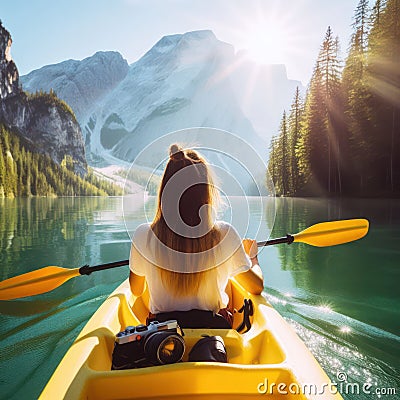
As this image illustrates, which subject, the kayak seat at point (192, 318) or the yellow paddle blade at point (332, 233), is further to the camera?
the yellow paddle blade at point (332, 233)

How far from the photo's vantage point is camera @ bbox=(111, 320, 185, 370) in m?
1.95

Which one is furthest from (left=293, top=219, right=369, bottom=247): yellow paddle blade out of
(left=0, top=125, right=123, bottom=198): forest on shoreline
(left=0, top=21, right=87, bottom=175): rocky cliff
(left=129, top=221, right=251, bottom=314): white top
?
(left=0, top=21, right=87, bottom=175): rocky cliff

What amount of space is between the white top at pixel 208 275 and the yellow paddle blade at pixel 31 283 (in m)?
2.12

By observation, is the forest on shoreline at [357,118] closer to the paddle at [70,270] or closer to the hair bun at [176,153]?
the paddle at [70,270]

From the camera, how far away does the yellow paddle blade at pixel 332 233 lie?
4706 millimetres

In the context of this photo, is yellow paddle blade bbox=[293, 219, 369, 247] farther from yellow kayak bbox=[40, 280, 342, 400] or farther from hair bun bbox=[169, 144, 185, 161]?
hair bun bbox=[169, 144, 185, 161]

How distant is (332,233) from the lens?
4773 millimetres

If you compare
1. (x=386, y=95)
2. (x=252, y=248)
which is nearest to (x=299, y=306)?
(x=252, y=248)

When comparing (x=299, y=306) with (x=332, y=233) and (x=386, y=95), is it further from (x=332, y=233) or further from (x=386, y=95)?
(x=386, y=95)

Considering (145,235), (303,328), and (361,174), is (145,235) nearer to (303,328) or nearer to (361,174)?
(303,328)

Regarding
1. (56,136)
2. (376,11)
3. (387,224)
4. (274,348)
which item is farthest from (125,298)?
(56,136)

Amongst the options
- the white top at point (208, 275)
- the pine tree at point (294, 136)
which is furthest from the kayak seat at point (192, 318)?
the pine tree at point (294, 136)

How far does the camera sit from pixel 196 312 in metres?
2.45

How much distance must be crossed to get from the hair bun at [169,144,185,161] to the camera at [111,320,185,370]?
0.98 meters
